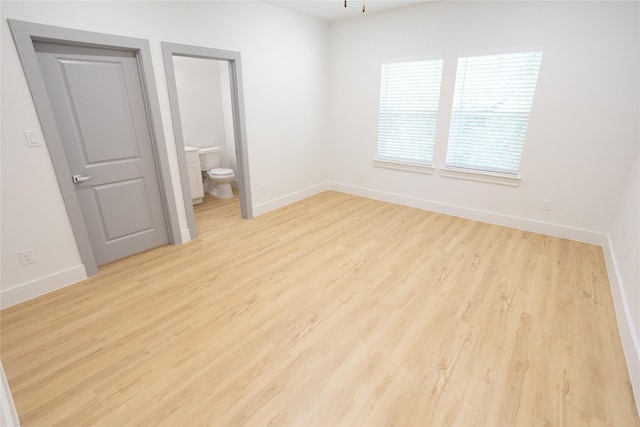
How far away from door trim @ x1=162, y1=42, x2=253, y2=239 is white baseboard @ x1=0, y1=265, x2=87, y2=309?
3.66 feet

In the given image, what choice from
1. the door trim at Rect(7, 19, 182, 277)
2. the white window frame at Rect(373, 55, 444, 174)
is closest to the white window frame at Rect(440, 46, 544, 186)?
the white window frame at Rect(373, 55, 444, 174)

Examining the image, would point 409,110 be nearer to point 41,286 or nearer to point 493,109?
point 493,109

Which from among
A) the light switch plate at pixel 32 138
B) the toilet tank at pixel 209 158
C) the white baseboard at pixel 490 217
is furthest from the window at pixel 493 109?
the light switch plate at pixel 32 138

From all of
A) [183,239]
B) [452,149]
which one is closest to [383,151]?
[452,149]

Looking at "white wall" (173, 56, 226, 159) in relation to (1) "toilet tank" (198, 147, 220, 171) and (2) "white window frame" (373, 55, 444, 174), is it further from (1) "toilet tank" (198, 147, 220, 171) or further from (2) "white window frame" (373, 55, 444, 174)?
(2) "white window frame" (373, 55, 444, 174)

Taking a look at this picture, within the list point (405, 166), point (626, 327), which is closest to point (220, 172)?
point (405, 166)

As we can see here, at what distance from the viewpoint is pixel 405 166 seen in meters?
4.43

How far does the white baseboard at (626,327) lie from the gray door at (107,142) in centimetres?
395

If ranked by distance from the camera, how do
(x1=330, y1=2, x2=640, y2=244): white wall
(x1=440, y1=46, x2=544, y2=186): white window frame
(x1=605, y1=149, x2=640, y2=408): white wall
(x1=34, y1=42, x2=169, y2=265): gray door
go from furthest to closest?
(x1=440, y1=46, x2=544, y2=186): white window frame, (x1=330, y1=2, x2=640, y2=244): white wall, (x1=34, y1=42, x2=169, y2=265): gray door, (x1=605, y1=149, x2=640, y2=408): white wall

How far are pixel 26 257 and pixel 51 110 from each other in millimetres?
1178

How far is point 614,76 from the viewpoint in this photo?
2.85 m

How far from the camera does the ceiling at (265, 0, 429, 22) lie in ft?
12.0

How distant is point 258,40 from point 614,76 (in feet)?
12.3

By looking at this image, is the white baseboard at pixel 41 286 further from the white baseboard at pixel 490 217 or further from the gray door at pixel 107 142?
the white baseboard at pixel 490 217
